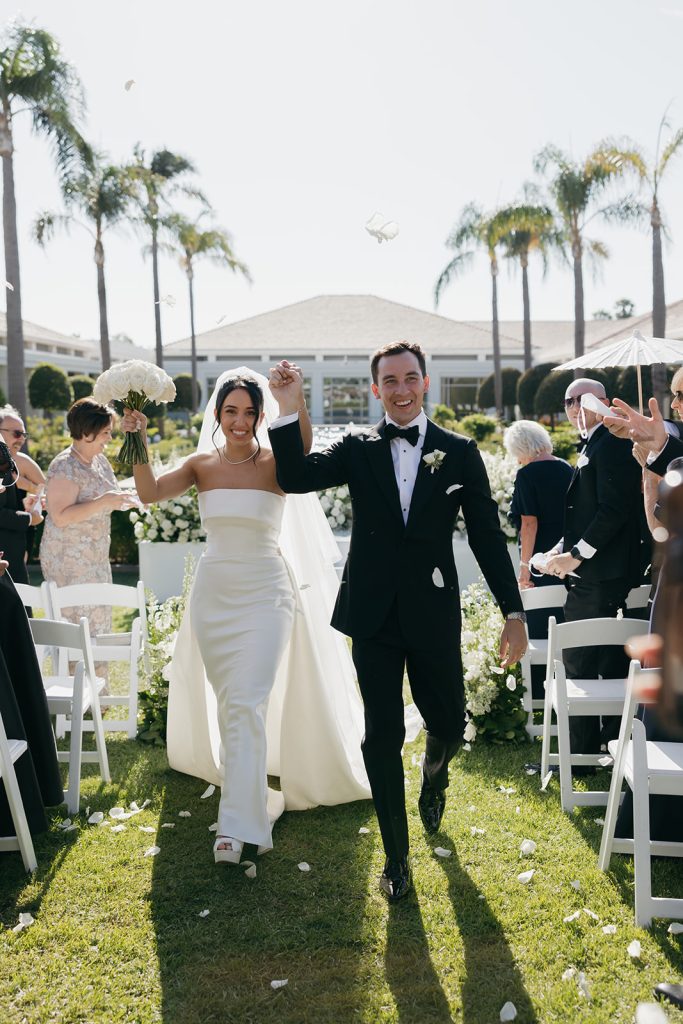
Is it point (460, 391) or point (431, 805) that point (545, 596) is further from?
point (460, 391)

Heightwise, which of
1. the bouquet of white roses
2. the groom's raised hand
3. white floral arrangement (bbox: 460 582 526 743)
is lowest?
white floral arrangement (bbox: 460 582 526 743)

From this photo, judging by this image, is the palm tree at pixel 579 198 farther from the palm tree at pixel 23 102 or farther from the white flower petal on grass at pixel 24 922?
the white flower petal on grass at pixel 24 922

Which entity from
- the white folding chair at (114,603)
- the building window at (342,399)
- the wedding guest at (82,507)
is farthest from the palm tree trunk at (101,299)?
the white folding chair at (114,603)

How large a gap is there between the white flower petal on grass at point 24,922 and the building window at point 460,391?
4373 cm

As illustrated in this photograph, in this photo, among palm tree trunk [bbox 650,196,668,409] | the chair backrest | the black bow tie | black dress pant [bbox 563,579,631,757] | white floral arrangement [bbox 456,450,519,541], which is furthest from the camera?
palm tree trunk [bbox 650,196,668,409]

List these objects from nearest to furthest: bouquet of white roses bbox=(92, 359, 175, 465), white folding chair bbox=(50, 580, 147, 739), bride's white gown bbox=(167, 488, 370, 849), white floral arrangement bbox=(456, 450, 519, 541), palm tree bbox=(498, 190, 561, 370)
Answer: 1. bride's white gown bbox=(167, 488, 370, 849)
2. bouquet of white roses bbox=(92, 359, 175, 465)
3. white folding chair bbox=(50, 580, 147, 739)
4. white floral arrangement bbox=(456, 450, 519, 541)
5. palm tree bbox=(498, 190, 561, 370)

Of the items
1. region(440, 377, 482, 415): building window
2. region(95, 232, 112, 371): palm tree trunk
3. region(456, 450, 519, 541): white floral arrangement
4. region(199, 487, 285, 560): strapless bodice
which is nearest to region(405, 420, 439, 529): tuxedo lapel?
region(199, 487, 285, 560): strapless bodice

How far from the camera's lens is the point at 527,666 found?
18.1 feet

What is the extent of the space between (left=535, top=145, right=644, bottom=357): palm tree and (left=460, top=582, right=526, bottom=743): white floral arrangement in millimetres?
20272

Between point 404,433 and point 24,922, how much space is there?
2667mm

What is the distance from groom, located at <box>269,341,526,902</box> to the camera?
367cm

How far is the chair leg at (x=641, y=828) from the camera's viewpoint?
3289mm

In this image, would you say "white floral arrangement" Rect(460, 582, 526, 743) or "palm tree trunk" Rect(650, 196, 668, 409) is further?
"palm tree trunk" Rect(650, 196, 668, 409)

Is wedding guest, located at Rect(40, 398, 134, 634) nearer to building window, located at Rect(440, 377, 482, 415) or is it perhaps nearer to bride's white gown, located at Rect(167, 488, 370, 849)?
bride's white gown, located at Rect(167, 488, 370, 849)
